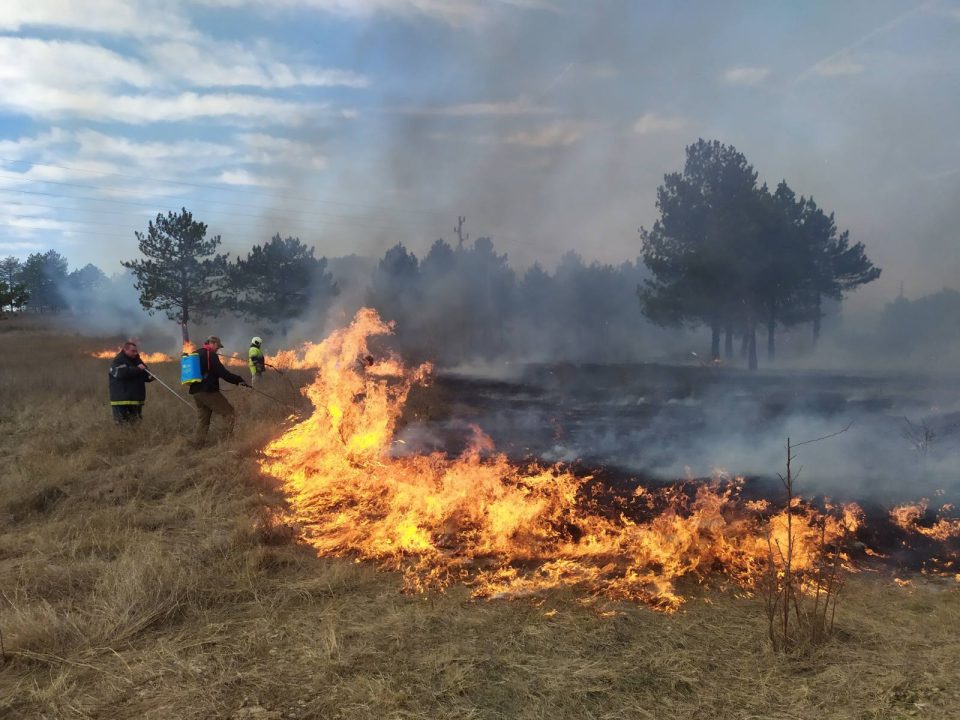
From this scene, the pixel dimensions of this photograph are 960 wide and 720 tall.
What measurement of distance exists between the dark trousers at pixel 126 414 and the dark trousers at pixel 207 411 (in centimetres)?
124

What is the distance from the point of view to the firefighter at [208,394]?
838cm

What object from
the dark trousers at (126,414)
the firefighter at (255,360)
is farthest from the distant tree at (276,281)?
the dark trousers at (126,414)

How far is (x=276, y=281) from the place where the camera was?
1298 inches

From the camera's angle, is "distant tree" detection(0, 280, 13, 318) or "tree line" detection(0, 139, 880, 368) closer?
"distant tree" detection(0, 280, 13, 318)

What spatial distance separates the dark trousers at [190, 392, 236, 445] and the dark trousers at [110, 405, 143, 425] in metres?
1.24

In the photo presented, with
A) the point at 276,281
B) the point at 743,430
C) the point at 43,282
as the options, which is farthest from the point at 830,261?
the point at 43,282

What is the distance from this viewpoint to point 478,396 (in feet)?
54.3

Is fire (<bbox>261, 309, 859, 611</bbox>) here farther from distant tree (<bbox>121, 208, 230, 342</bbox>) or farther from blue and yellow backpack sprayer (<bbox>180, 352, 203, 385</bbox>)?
distant tree (<bbox>121, 208, 230, 342</bbox>)

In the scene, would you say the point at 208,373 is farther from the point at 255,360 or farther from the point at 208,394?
the point at 255,360

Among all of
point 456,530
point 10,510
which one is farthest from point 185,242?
point 456,530

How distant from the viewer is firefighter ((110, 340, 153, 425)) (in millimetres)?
→ 8992

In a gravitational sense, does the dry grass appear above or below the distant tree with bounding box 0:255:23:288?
below

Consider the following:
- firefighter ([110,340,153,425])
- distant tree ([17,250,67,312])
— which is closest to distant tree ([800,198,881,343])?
firefighter ([110,340,153,425])

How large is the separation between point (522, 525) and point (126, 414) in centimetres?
741
